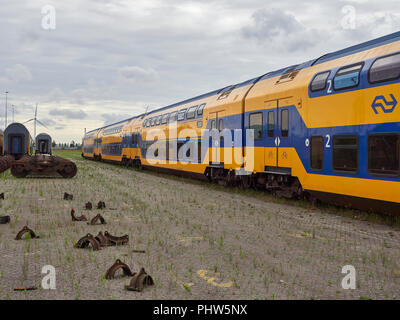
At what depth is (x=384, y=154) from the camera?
9.19 metres

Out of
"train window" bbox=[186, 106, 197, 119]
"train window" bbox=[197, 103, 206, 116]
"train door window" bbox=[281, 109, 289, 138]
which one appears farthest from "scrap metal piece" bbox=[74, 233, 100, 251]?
"train window" bbox=[186, 106, 197, 119]

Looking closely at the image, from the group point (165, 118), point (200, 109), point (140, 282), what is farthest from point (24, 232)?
point (165, 118)

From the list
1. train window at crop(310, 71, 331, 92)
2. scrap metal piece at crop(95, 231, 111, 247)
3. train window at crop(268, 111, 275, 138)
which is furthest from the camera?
train window at crop(268, 111, 275, 138)

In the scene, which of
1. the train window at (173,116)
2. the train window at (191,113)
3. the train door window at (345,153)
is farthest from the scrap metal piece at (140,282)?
the train window at (173,116)

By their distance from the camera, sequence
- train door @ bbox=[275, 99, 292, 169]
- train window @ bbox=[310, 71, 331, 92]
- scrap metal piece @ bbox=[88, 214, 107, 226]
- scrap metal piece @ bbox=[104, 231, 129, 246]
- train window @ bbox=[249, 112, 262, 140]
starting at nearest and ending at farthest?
1. scrap metal piece @ bbox=[104, 231, 129, 246]
2. scrap metal piece @ bbox=[88, 214, 107, 226]
3. train window @ bbox=[310, 71, 331, 92]
4. train door @ bbox=[275, 99, 292, 169]
5. train window @ bbox=[249, 112, 262, 140]

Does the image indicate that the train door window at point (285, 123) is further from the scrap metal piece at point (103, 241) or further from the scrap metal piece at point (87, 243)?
the scrap metal piece at point (87, 243)

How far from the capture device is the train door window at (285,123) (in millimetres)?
12977

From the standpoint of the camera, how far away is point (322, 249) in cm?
718

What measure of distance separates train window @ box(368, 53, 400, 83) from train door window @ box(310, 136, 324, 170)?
234 cm

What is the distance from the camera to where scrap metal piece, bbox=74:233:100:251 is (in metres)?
7.04

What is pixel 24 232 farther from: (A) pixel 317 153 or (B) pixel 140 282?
(A) pixel 317 153

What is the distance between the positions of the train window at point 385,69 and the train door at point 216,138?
860cm

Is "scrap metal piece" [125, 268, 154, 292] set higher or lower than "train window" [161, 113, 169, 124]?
lower

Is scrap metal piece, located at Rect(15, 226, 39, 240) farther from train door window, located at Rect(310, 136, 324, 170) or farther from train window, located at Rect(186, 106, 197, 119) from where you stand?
train window, located at Rect(186, 106, 197, 119)
